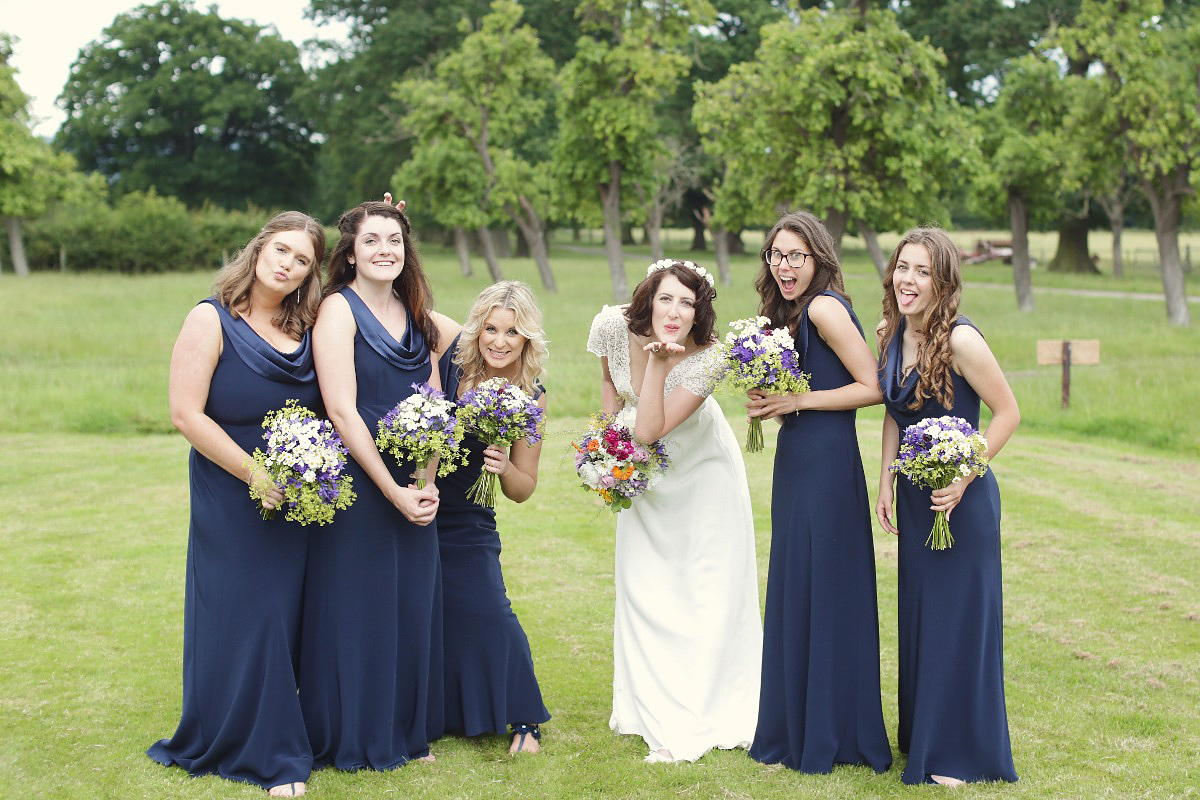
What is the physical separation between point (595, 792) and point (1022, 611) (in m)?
4.32

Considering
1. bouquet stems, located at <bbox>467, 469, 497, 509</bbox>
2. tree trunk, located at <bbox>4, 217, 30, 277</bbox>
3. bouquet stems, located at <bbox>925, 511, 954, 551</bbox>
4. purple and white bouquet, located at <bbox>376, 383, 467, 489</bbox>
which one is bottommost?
bouquet stems, located at <bbox>925, 511, 954, 551</bbox>

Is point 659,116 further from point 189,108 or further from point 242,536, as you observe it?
point 242,536

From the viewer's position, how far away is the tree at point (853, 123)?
25.0 metres

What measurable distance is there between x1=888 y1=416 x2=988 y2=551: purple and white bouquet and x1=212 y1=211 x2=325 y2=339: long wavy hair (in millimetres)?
2788

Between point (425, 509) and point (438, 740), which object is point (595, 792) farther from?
point (425, 509)

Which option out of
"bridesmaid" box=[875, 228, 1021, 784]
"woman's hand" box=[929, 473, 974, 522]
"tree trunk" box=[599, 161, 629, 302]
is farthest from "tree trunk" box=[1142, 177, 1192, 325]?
"woman's hand" box=[929, 473, 974, 522]

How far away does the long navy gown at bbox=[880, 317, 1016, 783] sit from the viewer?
5.27 metres

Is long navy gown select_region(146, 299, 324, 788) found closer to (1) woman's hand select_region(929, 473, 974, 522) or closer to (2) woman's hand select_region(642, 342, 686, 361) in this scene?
(2) woman's hand select_region(642, 342, 686, 361)

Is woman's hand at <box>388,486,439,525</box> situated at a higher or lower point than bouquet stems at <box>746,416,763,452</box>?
lower

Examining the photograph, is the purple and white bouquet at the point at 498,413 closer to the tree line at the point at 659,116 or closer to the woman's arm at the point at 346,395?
the woman's arm at the point at 346,395

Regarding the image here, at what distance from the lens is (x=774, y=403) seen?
18.0 ft

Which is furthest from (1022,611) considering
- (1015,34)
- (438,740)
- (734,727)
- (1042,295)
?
(1015,34)

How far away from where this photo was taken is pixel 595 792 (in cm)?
543

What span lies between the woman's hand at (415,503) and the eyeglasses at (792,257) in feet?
6.40
